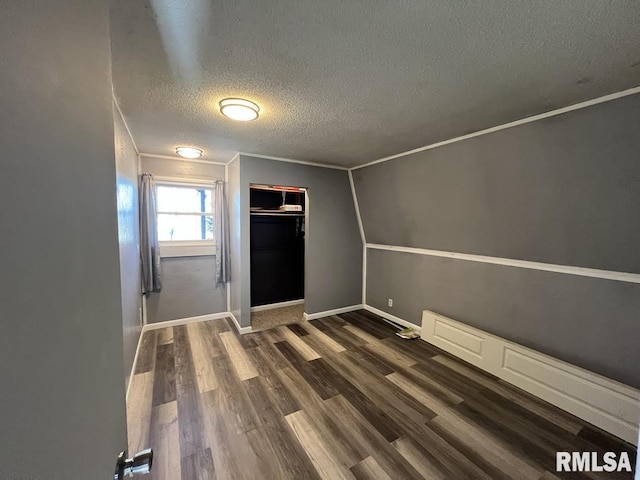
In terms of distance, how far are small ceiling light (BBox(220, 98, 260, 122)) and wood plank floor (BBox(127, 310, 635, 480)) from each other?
7.66ft

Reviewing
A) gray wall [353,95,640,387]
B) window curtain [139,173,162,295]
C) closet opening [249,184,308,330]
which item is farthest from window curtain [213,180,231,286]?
gray wall [353,95,640,387]

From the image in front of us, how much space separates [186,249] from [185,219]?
0.44 metres

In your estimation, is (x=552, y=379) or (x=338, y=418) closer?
(x=338, y=418)

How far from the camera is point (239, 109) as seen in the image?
1.87 m

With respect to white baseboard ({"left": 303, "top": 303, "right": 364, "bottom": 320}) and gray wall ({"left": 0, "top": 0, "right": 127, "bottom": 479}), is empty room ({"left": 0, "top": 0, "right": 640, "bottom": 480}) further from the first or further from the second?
white baseboard ({"left": 303, "top": 303, "right": 364, "bottom": 320})

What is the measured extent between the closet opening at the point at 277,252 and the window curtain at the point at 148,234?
1339mm

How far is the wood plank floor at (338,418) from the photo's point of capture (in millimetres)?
1590

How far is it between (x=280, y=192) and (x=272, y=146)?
1.57 meters

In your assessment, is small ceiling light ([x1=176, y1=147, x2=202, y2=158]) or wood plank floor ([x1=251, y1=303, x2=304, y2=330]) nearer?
small ceiling light ([x1=176, y1=147, x2=202, y2=158])

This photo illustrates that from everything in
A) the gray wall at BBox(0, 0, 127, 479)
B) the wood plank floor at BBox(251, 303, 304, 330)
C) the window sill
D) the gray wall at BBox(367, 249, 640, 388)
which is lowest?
the wood plank floor at BBox(251, 303, 304, 330)

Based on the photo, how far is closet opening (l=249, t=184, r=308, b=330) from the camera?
427cm

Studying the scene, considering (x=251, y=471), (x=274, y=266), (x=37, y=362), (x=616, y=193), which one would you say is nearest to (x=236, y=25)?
(x=37, y=362)

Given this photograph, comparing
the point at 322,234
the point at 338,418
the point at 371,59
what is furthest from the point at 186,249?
the point at 371,59
